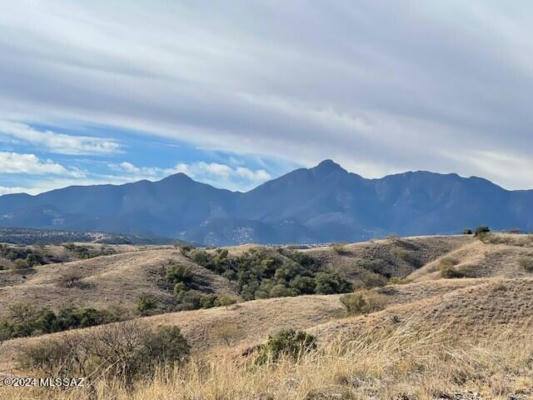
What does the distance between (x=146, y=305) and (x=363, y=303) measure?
76.8ft

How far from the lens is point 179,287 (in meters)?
61.5

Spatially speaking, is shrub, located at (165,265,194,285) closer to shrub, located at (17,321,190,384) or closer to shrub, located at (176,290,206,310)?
shrub, located at (176,290,206,310)

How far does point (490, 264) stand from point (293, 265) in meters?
25.4

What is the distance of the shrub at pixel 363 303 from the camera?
122 ft

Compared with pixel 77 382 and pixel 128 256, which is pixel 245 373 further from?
pixel 128 256

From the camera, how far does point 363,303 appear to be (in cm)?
3838

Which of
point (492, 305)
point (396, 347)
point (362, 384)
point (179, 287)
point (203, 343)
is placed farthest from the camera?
point (179, 287)

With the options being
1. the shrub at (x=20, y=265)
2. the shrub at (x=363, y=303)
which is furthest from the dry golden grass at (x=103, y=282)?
the shrub at (x=363, y=303)

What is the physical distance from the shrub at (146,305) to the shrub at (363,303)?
20161mm

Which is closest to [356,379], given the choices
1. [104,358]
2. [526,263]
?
[104,358]

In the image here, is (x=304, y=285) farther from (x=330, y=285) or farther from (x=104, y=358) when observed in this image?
(x=104, y=358)

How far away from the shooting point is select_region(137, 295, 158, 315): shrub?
5044cm

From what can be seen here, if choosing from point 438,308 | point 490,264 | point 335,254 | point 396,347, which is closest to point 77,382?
point 396,347

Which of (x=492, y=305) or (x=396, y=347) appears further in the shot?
(x=492, y=305)
